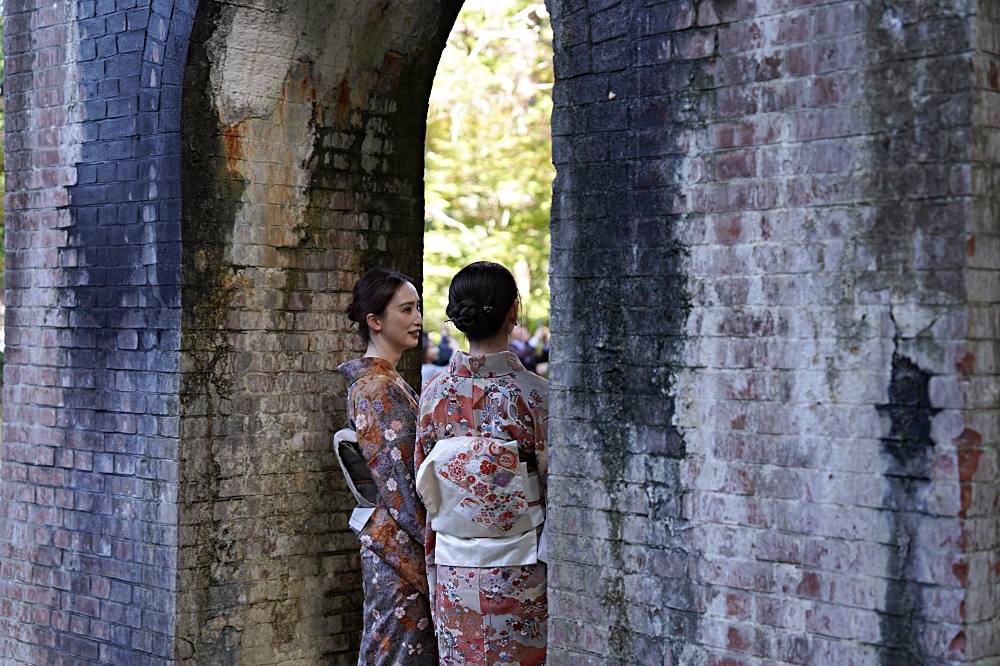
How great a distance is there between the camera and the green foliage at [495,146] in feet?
52.5

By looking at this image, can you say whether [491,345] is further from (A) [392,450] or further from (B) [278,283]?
(B) [278,283]

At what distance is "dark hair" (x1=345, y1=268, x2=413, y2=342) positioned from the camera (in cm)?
492

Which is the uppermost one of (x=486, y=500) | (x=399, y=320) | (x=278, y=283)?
(x=278, y=283)

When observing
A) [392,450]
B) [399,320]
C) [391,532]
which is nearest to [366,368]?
[399,320]

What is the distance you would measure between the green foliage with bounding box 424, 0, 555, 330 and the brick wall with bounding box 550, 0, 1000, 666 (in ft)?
40.2

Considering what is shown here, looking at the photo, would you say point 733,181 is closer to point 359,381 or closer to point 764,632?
point 764,632

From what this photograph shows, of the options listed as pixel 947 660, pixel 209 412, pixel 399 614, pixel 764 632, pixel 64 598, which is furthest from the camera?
pixel 64 598

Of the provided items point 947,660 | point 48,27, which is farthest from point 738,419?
point 48,27

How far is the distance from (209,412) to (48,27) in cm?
190

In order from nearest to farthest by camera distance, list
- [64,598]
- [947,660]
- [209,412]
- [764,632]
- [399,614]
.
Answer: [947,660], [764,632], [399,614], [209,412], [64,598]

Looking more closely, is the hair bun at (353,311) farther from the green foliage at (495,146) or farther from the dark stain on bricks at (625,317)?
the green foliage at (495,146)

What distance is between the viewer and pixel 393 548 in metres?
4.79

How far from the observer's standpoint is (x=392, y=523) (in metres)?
4.83

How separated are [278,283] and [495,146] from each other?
1112cm
